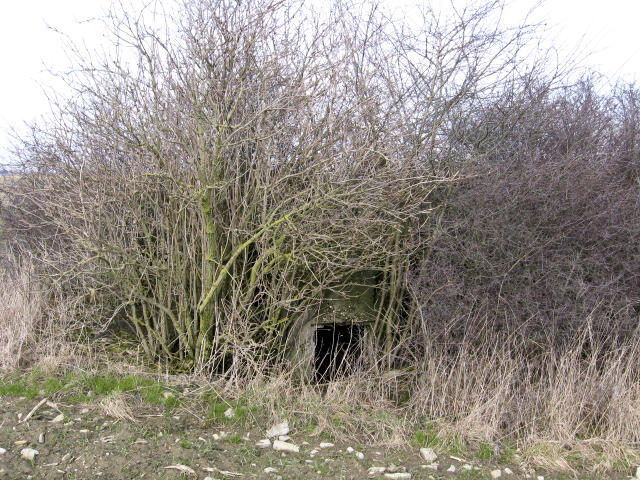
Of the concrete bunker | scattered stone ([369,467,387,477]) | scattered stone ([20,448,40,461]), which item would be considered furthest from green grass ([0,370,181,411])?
scattered stone ([369,467,387,477])

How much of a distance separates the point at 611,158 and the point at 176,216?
5.41 m

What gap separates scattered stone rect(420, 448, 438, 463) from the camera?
4305 millimetres

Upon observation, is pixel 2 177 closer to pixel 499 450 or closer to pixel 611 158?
pixel 499 450

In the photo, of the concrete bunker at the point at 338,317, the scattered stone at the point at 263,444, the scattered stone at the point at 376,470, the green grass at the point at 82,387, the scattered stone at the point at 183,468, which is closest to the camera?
the scattered stone at the point at 183,468

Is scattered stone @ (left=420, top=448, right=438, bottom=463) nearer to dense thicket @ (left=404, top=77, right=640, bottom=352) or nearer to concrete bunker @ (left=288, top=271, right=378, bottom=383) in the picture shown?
dense thicket @ (left=404, top=77, right=640, bottom=352)

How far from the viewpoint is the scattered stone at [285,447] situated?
434 centimetres

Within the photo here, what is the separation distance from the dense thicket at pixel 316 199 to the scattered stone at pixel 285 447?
1092 millimetres

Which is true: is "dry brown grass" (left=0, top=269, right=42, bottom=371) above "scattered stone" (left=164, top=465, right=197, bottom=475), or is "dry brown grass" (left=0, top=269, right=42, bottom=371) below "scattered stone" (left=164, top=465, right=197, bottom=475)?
above

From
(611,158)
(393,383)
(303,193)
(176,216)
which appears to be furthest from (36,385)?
(611,158)

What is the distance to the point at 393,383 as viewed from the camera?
5.98m

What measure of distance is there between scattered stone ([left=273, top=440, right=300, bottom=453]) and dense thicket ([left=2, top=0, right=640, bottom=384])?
1092 mm

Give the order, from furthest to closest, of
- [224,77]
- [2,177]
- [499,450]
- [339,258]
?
[2,177], [339,258], [224,77], [499,450]

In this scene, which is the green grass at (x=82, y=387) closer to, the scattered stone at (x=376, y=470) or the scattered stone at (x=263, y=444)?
the scattered stone at (x=263, y=444)

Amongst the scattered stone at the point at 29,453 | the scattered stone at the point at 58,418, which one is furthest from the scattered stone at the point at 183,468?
the scattered stone at the point at 58,418
